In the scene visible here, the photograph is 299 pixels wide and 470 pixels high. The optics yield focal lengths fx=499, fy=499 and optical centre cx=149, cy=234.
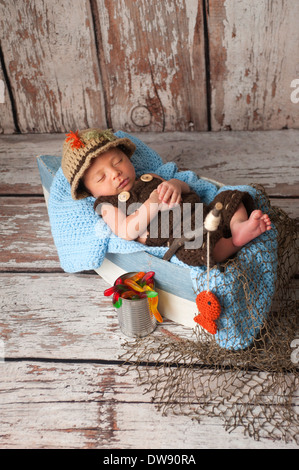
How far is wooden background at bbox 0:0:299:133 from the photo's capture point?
1.72 meters

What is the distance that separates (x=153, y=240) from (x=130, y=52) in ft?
2.97

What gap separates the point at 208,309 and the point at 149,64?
114cm

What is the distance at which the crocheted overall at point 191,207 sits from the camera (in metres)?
1.12

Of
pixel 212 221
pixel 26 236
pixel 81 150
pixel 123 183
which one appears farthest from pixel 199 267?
pixel 26 236

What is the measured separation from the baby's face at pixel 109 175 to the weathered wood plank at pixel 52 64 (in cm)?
70

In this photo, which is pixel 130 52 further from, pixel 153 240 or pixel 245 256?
pixel 245 256

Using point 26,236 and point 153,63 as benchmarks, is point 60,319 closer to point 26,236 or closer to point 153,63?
point 26,236

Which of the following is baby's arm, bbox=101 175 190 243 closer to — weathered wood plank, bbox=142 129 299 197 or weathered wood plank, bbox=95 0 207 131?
weathered wood plank, bbox=142 129 299 197

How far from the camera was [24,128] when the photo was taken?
2.09 m

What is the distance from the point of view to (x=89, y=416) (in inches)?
39.5

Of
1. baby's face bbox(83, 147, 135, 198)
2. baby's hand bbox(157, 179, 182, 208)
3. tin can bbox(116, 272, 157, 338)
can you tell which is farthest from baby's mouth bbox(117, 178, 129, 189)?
tin can bbox(116, 272, 157, 338)

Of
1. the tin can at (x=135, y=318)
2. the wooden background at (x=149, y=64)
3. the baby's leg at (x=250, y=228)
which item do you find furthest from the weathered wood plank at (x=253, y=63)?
the tin can at (x=135, y=318)

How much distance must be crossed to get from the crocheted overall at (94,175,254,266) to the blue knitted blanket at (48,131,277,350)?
0.02m

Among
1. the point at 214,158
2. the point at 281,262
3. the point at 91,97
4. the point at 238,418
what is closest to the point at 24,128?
the point at 91,97
